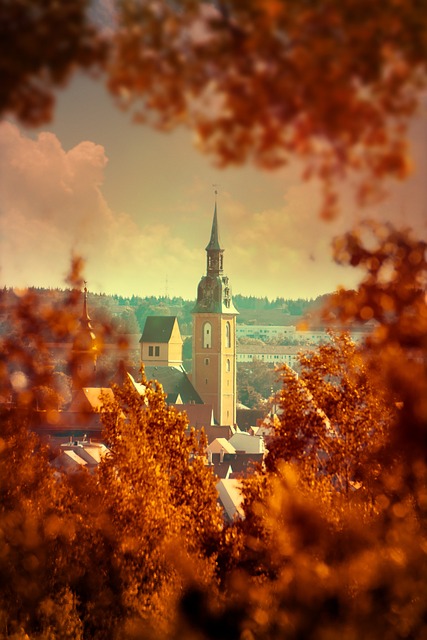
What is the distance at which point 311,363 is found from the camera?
2791 millimetres

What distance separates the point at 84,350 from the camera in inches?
86.3

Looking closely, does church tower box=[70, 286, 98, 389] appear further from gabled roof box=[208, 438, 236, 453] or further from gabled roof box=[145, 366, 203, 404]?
gabled roof box=[145, 366, 203, 404]

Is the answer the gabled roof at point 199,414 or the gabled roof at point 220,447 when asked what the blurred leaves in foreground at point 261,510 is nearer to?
the gabled roof at point 220,447

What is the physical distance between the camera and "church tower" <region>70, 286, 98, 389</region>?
2164mm

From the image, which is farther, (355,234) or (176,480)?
(176,480)

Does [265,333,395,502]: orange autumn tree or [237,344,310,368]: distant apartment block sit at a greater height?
[237,344,310,368]: distant apartment block

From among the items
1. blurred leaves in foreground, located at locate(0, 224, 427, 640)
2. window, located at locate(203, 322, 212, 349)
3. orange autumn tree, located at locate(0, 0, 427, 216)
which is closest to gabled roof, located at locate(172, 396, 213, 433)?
window, located at locate(203, 322, 212, 349)

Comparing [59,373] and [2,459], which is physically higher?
[59,373]

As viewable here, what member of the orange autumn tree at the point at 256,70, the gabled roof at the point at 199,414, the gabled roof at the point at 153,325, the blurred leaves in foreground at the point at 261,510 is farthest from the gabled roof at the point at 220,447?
the orange autumn tree at the point at 256,70

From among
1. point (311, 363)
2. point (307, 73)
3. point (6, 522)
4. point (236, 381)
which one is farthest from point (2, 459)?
point (236, 381)

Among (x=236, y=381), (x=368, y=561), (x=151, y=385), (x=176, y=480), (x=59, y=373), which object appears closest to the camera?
(x=368, y=561)

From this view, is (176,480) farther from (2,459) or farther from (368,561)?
(368,561)

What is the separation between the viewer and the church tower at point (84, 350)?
85.2 inches

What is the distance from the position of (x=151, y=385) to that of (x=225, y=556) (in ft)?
2.38
